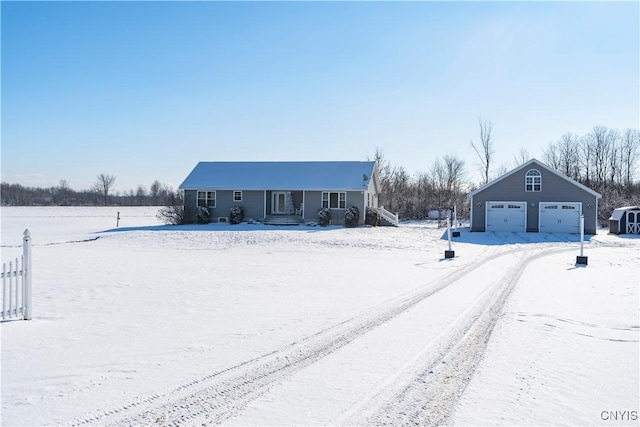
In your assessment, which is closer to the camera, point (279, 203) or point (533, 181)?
point (533, 181)

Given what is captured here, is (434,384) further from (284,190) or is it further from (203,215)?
(203,215)

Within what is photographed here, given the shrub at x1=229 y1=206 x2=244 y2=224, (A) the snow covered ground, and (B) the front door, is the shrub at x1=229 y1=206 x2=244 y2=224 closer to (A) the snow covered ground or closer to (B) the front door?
(B) the front door

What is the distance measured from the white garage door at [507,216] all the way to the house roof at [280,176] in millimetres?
8941

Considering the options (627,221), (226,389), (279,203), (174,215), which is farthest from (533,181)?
(226,389)

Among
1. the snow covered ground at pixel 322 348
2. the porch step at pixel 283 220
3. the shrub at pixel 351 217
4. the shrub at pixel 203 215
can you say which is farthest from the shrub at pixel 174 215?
the snow covered ground at pixel 322 348

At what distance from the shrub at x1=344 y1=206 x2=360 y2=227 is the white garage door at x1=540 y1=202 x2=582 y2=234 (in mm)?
12478

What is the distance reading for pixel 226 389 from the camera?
5.04 metres

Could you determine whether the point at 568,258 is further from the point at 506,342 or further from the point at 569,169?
the point at 569,169

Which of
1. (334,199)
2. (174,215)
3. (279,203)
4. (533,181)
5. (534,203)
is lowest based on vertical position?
(174,215)

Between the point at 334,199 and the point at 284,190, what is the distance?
3846 mm

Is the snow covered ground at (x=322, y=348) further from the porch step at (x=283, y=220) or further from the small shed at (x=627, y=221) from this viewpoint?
the small shed at (x=627, y=221)

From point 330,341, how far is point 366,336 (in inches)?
24.5

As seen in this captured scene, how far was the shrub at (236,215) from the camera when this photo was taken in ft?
116

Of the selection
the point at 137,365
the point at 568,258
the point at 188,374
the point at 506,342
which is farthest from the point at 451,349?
the point at 568,258
